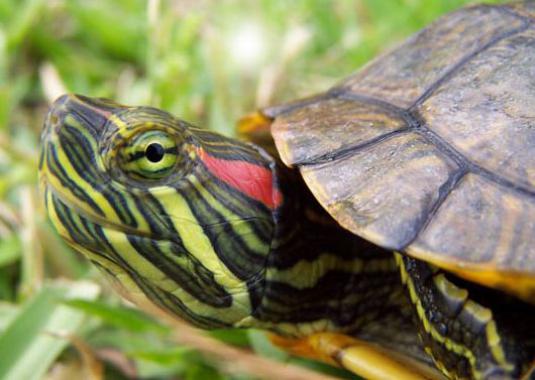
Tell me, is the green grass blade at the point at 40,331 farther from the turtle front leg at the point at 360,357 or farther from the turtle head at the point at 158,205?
the turtle front leg at the point at 360,357

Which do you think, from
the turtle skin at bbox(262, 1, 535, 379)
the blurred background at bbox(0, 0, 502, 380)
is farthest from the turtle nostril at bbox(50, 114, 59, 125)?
the blurred background at bbox(0, 0, 502, 380)

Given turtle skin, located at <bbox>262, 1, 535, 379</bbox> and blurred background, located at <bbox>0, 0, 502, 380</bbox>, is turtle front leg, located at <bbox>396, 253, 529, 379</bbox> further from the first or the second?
blurred background, located at <bbox>0, 0, 502, 380</bbox>

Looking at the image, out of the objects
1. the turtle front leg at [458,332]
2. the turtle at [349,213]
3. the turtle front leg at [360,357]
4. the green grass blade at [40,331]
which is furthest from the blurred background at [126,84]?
the turtle front leg at [458,332]

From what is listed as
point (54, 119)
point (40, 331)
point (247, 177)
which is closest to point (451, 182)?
point (247, 177)

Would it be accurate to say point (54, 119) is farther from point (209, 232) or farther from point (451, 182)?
point (451, 182)

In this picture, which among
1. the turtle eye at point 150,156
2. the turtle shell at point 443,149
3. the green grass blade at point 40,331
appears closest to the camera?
the turtle shell at point 443,149

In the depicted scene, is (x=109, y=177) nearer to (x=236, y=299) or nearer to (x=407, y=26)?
(x=236, y=299)

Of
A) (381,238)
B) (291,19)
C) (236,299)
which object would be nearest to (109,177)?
(236,299)
